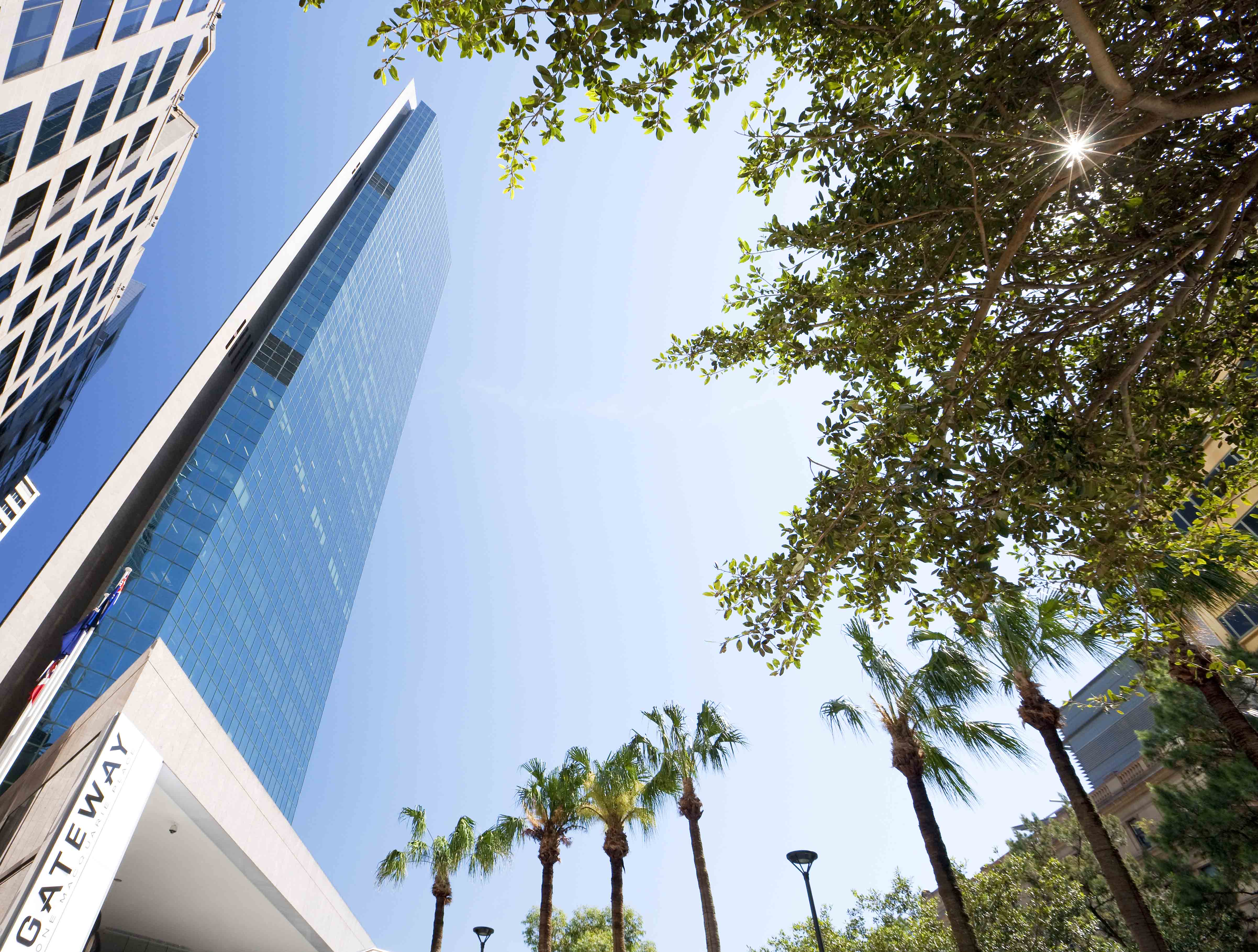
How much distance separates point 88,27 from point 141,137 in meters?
9.79

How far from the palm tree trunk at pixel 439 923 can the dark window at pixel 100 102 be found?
29.1m

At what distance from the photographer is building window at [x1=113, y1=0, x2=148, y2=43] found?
22.0 m

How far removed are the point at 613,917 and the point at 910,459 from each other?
17.4 meters

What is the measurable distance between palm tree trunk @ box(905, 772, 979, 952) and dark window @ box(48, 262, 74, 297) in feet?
118

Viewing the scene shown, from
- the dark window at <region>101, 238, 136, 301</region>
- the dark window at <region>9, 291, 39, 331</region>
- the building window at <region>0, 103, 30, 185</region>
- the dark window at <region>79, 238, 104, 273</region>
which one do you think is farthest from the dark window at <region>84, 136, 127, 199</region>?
the dark window at <region>101, 238, 136, 301</region>

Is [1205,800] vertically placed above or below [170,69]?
below

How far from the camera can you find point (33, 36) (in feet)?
56.9

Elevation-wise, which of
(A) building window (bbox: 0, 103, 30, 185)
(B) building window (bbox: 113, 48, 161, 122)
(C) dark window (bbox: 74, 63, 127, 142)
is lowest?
(A) building window (bbox: 0, 103, 30, 185)

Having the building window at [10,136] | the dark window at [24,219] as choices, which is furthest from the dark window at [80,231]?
the building window at [10,136]

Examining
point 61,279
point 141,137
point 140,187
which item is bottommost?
point 61,279

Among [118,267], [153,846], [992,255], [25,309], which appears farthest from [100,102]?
[992,255]

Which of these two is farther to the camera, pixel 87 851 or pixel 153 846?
pixel 153 846

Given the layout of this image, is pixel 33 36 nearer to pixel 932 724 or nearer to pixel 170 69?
pixel 170 69

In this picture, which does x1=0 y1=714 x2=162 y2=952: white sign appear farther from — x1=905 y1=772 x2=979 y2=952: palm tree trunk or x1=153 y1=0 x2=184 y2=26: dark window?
x1=153 y1=0 x2=184 y2=26: dark window
